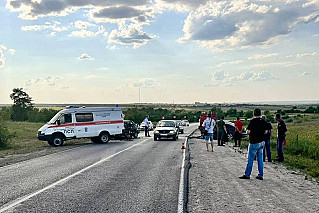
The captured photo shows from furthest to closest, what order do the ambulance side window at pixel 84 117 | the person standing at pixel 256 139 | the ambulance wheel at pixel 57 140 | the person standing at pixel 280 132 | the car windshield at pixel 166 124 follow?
the car windshield at pixel 166 124 < the ambulance side window at pixel 84 117 < the ambulance wheel at pixel 57 140 < the person standing at pixel 280 132 < the person standing at pixel 256 139

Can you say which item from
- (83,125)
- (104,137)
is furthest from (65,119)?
(104,137)

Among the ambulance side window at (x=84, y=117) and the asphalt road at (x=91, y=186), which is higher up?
the ambulance side window at (x=84, y=117)

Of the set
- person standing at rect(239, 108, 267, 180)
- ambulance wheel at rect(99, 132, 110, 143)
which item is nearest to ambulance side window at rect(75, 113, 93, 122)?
ambulance wheel at rect(99, 132, 110, 143)

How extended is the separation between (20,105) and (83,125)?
2462 inches

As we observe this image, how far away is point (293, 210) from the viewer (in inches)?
270

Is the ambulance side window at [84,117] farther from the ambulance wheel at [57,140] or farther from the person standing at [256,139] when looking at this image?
the person standing at [256,139]

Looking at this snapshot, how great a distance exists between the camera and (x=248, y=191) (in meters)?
8.56

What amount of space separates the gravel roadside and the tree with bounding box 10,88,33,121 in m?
75.2

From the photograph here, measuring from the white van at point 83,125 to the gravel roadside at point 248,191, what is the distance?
524 inches

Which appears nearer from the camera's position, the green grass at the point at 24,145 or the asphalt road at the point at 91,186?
the asphalt road at the point at 91,186

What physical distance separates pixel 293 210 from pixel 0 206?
563cm

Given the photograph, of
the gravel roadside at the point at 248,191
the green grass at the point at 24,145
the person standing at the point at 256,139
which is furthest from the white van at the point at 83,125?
the person standing at the point at 256,139

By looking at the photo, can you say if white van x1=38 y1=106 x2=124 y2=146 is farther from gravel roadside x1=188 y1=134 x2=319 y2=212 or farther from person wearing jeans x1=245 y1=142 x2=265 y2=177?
person wearing jeans x1=245 y1=142 x2=265 y2=177

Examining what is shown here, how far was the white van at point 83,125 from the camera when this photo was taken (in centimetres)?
2366
